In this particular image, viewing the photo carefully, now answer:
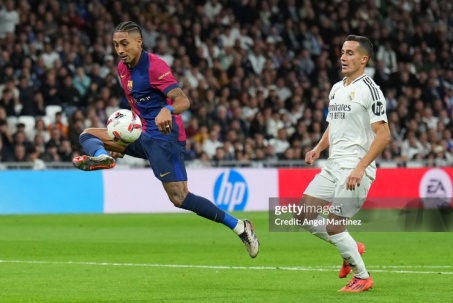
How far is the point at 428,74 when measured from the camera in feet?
95.3

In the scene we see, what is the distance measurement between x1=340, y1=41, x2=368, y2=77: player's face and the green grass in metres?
2.00

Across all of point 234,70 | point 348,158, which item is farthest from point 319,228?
point 234,70

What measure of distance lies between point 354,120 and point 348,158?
0.34 metres

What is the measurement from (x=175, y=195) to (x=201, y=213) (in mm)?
306

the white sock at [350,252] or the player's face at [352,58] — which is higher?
the player's face at [352,58]

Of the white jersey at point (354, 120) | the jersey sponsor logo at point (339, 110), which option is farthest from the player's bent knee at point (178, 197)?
the jersey sponsor logo at point (339, 110)

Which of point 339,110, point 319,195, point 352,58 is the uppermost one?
point 352,58

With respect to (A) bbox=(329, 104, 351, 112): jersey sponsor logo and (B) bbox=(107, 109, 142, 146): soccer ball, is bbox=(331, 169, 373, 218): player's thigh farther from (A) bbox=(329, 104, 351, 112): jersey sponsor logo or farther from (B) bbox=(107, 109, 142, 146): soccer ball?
(B) bbox=(107, 109, 142, 146): soccer ball

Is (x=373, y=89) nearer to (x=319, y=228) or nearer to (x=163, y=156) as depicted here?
(x=319, y=228)

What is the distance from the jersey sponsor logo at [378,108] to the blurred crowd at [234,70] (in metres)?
12.9

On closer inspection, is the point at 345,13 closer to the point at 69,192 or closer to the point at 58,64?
the point at 58,64

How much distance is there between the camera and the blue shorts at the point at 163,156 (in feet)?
34.5

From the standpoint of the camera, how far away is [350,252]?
9.75 m

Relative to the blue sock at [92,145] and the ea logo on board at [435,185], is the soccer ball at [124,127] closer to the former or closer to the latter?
the blue sock at [92,145]
